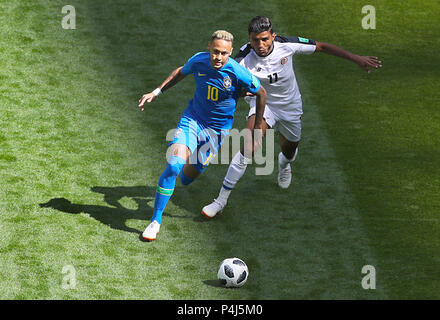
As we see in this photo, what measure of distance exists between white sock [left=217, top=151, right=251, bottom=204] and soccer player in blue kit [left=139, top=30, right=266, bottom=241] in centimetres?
35

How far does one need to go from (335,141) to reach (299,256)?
118 inches

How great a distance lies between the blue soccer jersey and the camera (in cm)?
917

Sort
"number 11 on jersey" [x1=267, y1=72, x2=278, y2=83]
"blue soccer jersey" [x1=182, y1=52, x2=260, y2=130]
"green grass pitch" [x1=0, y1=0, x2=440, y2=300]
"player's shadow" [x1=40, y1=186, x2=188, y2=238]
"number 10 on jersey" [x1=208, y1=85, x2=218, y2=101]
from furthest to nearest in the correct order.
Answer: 1. "number 11 on jersey" [x1=267, y1=72, x2=278, y2=83]
2. "player's shadow" [x1=40, y1=186, x2=188, y2=238]
3. "number 10 on jersey" [x1=208, y1=85, x2=218, y2=101]
4. "blue soccer jersey" [x1=182, y1=52, x2=260, y2=130]
5. "green grass pitch" [x1=0, y1=0, x2=440, y2=300]

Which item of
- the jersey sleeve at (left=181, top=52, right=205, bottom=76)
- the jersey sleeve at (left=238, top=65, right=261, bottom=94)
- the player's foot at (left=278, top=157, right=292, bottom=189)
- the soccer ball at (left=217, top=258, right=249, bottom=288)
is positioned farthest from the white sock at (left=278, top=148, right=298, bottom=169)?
the soccer ball at (left=217, top=258, right=249, bottom=288)

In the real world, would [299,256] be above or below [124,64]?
below

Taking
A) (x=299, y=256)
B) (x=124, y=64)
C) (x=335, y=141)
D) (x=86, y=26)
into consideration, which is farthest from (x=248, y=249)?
(x=86, y=26)

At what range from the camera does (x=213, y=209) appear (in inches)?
388

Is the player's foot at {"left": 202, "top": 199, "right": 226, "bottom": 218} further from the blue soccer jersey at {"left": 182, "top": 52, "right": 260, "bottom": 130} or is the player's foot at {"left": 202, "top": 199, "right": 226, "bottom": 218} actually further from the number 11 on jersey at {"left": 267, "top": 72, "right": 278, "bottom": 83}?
the number 11 on jersey at {"left": 267, "top": 72, "right": 278, "bottom": 83}

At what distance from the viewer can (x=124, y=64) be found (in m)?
13.3

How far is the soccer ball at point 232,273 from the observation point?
8.48 meters

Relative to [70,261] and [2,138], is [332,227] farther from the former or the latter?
[2,138]

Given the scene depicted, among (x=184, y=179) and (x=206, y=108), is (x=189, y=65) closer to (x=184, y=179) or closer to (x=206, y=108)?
(x=206, y=108)

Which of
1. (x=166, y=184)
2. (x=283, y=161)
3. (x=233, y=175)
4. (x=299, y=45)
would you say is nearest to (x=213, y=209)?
(x=233, y=175)

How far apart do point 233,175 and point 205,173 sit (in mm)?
1297
